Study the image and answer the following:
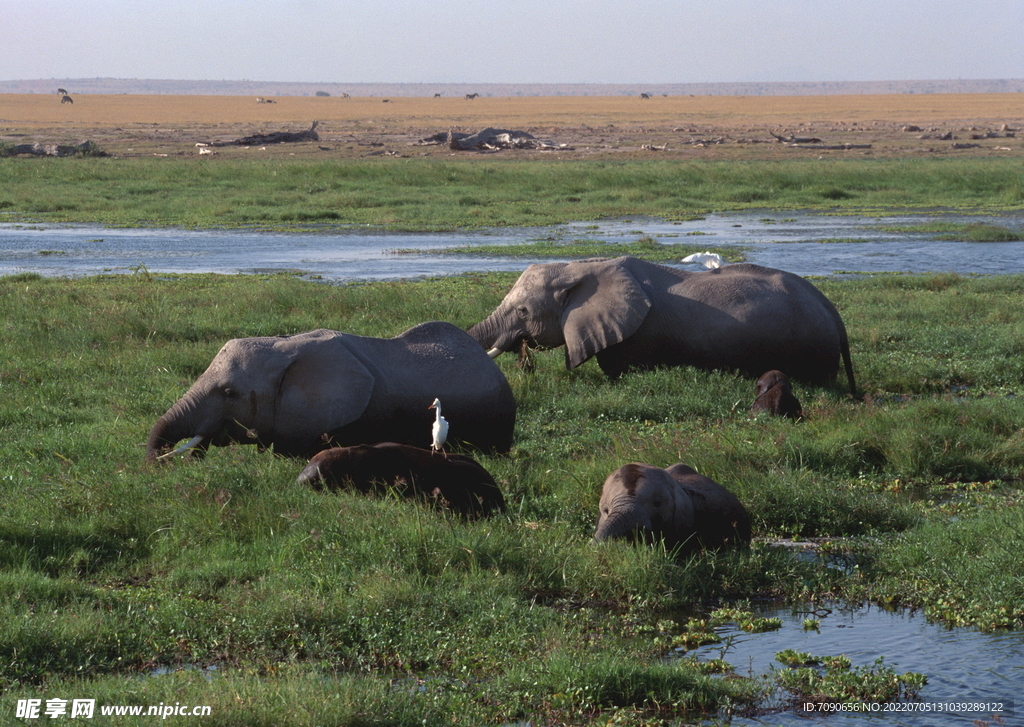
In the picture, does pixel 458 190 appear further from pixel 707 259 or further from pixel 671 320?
pixel 671 320

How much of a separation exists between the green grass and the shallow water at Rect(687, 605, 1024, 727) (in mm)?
22089

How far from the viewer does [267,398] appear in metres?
8.02

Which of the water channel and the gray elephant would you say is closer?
the gray elephant

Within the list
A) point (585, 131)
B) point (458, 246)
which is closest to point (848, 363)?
point (458, 246)

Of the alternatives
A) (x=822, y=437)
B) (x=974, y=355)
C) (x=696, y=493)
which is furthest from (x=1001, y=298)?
(x=696, y=493)

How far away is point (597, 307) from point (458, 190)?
23006 mm

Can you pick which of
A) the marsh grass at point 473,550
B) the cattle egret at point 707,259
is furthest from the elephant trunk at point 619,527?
the cattle egret at point 707,259

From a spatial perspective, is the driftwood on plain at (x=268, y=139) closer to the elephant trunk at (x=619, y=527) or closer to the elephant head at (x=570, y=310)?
the elephant head at (x=570, y=310)

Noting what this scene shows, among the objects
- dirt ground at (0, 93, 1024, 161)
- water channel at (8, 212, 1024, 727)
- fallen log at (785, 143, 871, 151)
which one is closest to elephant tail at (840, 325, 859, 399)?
water channel at (8, 212, 1024, 727)

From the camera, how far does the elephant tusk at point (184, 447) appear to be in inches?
307

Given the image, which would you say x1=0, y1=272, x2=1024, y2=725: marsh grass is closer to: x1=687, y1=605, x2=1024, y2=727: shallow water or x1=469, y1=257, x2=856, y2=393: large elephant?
x1=687, y1=605, x2=1024, y2=727: shallow water

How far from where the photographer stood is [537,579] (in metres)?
6.21

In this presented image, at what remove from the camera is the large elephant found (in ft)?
36.6

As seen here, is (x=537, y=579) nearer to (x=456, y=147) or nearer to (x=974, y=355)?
(x=974, y=355)
